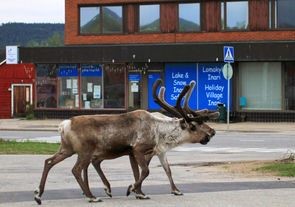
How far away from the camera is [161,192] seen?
1126 cm

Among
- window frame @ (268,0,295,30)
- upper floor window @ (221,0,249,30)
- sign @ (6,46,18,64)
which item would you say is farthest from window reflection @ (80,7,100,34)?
window frame @ (268,0,295,30)

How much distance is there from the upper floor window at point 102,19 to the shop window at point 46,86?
298cm

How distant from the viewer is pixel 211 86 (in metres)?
37.4

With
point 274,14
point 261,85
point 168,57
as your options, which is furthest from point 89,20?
point 261,85

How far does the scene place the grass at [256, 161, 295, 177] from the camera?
13.7 metres

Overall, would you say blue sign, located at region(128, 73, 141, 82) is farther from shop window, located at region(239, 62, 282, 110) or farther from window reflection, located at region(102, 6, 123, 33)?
shop window, located at region(239, 62, 282, 110)

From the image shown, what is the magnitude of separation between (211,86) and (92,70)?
6.95 m

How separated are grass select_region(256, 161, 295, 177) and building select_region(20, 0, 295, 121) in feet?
67.1

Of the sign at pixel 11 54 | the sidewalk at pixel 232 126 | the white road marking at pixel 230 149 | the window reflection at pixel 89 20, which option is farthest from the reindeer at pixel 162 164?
the sign at pixel 11 54

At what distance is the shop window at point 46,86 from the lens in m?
40.5

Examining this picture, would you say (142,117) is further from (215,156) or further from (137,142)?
(215,156)

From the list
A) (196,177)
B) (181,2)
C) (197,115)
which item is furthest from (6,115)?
(197,115)

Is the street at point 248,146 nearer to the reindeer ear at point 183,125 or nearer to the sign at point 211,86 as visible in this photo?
the sign at point 211,86

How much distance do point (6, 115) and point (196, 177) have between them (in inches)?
1287
